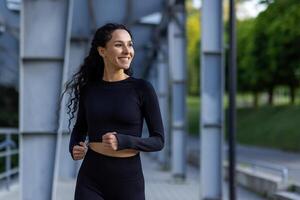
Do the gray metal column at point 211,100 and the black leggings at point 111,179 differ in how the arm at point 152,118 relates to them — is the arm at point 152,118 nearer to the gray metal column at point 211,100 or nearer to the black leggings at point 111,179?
the black leggings at point 111,179

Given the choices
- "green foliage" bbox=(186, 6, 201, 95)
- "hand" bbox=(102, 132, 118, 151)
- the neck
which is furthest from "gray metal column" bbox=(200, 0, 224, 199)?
"green foliage" bbox=(186, 6, 201, 95)

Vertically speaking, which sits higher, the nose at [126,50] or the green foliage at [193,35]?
the green foliage at [193,35]

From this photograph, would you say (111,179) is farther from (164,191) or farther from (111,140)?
(164,191)

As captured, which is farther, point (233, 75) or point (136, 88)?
point (233, 75)

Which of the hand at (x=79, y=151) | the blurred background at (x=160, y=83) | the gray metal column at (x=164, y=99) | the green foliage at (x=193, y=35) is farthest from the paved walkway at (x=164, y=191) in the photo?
the green foliage at (x=193, y=35)

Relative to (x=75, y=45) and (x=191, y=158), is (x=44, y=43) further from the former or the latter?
(x=191, y=158)

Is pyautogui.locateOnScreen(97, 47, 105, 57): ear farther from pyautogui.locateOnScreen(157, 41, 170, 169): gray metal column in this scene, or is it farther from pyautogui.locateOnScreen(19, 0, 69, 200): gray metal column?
Answer: pyautogui.locateOnScreen(157, 41, 170, 169): gray metal column

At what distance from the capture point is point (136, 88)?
392 cm

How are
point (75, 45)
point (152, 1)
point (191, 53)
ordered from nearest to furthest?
point (75, 45), point (152, 1), point (191, 53)

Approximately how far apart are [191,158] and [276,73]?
64.3 ft

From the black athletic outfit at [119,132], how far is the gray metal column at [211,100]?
8.89m

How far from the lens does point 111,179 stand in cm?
384


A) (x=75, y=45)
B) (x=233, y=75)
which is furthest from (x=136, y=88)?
(x=75, y=45)

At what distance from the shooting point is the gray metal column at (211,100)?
12.7 metres
